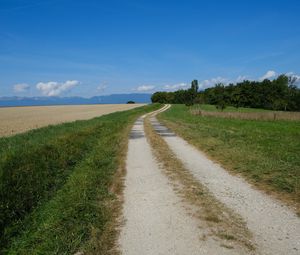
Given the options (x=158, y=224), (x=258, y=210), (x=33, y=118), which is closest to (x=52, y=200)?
(x=158, y=224)

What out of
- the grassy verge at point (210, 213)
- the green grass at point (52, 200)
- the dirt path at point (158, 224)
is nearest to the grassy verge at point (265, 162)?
the grassy verge at point (210, 213)

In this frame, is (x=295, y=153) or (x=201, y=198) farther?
(x=295, y=153)

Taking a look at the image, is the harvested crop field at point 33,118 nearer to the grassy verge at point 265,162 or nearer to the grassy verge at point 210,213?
the grassy verge at point 265,162

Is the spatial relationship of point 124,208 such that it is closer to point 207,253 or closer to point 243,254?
point 207,253

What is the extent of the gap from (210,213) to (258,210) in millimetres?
1069

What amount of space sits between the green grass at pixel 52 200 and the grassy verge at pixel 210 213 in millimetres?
1911

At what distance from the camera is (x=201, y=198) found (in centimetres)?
659

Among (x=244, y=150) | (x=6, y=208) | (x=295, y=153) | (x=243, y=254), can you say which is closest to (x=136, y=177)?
(x=6, y=208)

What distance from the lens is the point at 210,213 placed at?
18.6ft

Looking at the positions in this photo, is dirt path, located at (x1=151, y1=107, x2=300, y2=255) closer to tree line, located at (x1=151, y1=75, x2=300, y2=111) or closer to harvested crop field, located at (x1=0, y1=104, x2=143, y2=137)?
harvested crop field, located at (x1=0, y1=104, x2=143, y2=137)

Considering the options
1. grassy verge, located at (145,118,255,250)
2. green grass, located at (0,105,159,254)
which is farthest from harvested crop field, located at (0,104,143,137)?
grassy verge, located at (145,118,255,250)

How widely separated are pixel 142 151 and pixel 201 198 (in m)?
6.74

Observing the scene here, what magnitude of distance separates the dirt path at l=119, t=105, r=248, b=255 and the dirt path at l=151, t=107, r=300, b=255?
750 mm

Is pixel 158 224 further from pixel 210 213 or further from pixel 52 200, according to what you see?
pixel 52 200
